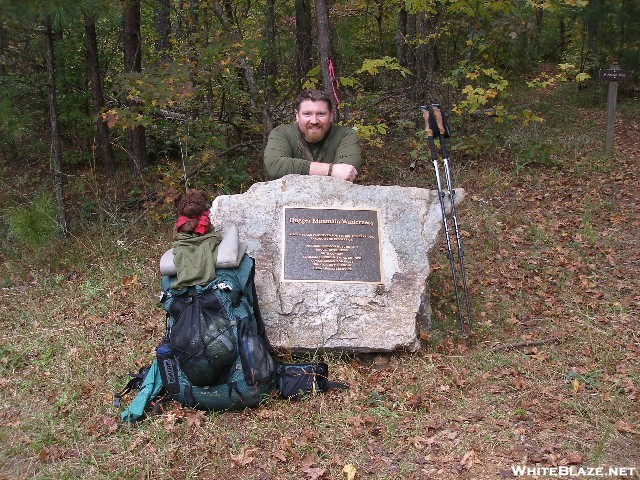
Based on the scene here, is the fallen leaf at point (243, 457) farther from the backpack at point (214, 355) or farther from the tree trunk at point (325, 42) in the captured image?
the tree trunk at point (325, 42)

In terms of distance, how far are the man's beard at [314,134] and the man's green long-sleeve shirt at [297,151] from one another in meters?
0.06

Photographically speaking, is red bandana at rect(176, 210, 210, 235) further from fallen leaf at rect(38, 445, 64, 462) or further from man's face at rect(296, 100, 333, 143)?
fallen leaf at rect(38, 445, 64, 462)

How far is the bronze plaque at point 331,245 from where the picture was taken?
4828 mm

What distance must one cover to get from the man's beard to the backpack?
5.20 ft

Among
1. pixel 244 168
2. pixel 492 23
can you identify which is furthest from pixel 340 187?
pixel 492 23

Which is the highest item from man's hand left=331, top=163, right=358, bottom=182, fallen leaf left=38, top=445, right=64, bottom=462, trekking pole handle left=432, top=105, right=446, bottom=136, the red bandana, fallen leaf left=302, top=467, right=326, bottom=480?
trekking pole handle left=432, top=105, right=446, bottom=136

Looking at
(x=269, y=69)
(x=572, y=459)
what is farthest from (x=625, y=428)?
(x=269, y=69)

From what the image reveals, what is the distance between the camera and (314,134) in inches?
210

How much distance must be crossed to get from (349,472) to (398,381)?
1.10 meters

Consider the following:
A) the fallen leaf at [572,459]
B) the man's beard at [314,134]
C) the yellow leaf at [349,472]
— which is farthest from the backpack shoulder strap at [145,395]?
the fallen leaf at [572,459]

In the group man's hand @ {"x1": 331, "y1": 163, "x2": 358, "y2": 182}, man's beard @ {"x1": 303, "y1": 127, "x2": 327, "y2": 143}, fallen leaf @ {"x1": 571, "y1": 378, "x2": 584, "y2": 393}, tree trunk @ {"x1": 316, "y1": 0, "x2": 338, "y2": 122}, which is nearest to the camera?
fallen leaf @ {"x1": 571, "y1": 378, "x2": 584, "y2": 393}

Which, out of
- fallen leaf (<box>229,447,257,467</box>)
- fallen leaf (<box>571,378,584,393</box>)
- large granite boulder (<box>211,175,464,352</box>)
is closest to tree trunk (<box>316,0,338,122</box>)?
large granite boulder (<box>211,175,464,352</box>)

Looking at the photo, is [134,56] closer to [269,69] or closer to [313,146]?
[269,69]

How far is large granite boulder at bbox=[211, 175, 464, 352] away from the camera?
465 centimetres
